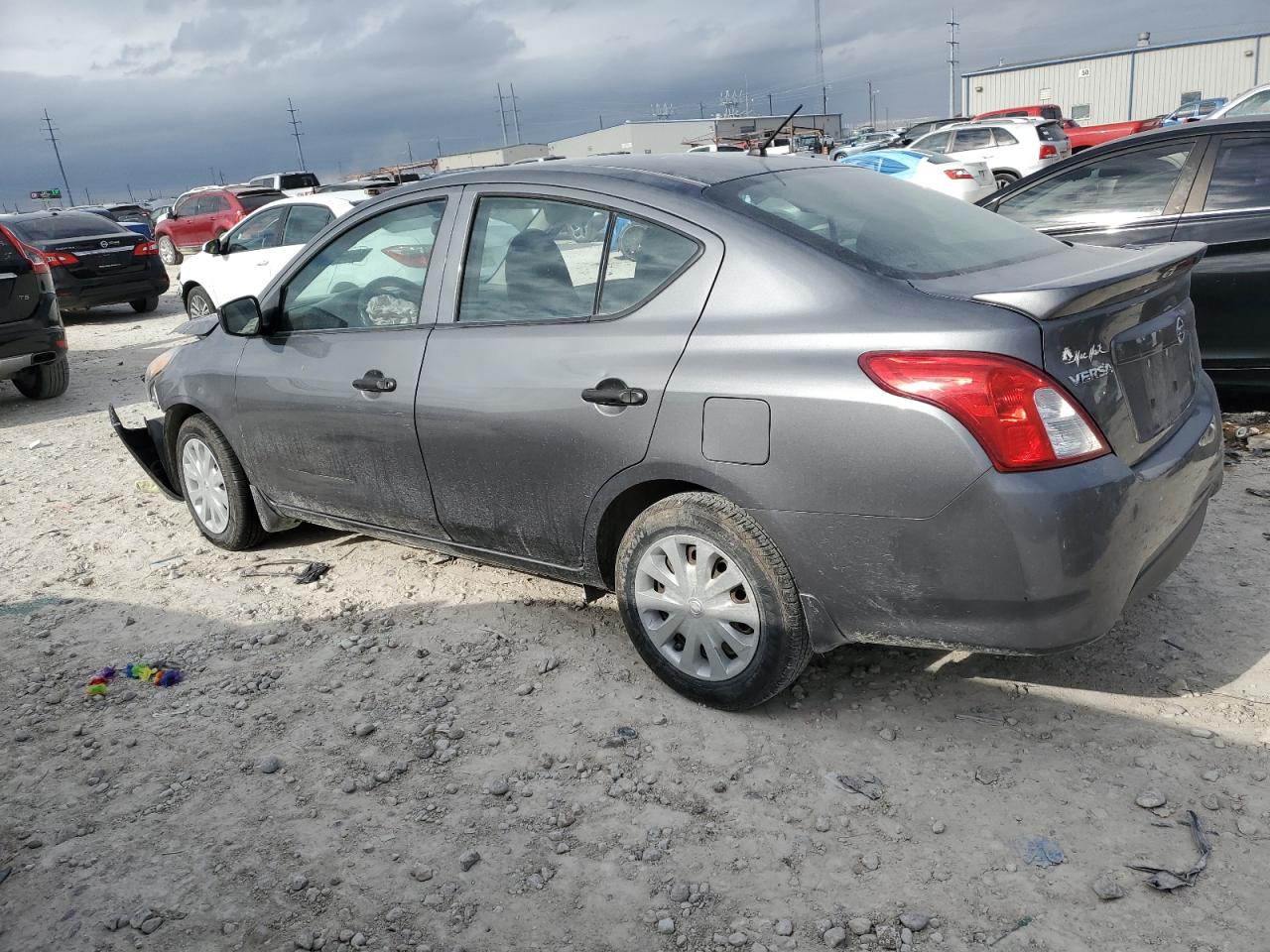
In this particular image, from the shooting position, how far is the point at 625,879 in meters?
2.65

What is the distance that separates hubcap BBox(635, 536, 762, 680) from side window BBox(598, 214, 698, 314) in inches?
30.3

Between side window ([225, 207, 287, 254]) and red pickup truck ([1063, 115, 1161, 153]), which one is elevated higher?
side window ([225, 207, 287, 254])

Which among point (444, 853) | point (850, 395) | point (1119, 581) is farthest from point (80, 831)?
point (1119, 581)

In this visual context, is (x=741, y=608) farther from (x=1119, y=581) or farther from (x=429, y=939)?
(x=429, y=939)

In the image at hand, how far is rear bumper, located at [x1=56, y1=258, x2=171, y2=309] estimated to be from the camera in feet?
46.4

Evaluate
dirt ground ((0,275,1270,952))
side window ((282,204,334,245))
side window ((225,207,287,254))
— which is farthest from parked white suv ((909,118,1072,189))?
dirt ground ((0,275,1270,952))

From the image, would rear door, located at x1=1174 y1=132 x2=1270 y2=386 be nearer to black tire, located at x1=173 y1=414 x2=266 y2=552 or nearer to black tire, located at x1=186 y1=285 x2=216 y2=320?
black tire, located at x1=173 y1=414 x2=266 y2=552

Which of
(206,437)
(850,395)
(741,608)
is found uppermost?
(850,395)

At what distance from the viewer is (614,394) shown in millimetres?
3164

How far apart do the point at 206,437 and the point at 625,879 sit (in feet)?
10.6

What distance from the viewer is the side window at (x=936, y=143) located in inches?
866

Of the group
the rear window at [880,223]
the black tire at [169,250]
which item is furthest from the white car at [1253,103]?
the black tire at [169,250]

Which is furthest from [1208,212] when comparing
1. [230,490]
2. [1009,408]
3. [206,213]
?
[206,213]

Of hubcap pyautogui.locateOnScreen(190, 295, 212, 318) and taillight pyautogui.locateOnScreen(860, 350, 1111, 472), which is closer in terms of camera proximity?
taillight pyautogui.locateOnScreen(860, 350, 1111, 472)
